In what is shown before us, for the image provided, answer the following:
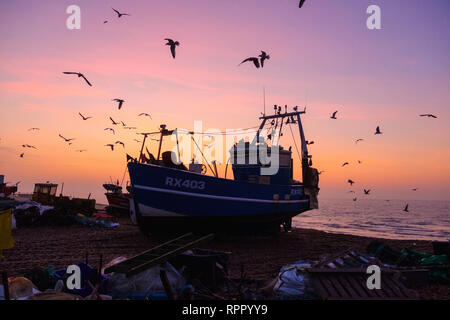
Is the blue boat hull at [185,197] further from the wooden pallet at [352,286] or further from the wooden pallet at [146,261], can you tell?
the wooden pallet at [352,286]

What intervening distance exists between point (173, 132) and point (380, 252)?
10.5 meters

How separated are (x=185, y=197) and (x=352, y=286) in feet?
28.4

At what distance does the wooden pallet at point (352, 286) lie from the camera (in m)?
6.78

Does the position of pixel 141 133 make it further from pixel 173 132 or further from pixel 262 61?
pixel 262 61

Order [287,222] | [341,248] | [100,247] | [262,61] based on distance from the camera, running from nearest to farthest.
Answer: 1. [262,61]
2. [100,247]
3. [341,248]
4. [287,222]

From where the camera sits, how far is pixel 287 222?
22266mm

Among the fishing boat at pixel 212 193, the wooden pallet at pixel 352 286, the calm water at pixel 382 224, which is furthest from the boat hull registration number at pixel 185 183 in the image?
the calm water at pixel 382 224

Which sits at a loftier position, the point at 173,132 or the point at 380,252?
the point at 173,132

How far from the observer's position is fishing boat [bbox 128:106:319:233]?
14344 millimetres
